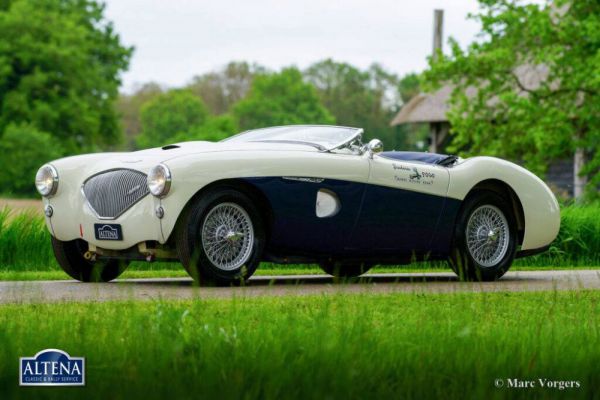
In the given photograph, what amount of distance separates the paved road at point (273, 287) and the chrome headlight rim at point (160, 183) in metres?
0.75

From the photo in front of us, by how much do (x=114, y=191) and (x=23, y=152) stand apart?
45.1 m

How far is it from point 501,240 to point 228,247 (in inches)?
122

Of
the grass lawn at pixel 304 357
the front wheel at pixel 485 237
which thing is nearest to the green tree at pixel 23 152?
the front wheel at pixel 485 237

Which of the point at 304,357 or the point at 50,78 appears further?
the point at 50,78

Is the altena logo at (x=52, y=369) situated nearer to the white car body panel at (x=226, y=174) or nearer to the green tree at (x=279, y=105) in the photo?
the white car body panel at (x=226, y=174)

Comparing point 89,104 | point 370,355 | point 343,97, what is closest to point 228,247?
point 370,355

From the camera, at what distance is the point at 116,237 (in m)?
9.03

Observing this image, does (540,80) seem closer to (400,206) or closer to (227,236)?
(400,206)

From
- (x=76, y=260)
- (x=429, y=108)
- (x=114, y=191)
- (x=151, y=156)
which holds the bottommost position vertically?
(x=76, y=260)

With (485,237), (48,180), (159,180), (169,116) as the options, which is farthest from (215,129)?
(159,180)

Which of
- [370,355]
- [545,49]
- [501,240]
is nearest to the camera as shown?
[370,355]

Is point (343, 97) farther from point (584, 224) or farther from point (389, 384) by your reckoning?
point (389, 384)

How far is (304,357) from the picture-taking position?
180 inches

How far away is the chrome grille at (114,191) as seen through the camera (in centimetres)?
897
